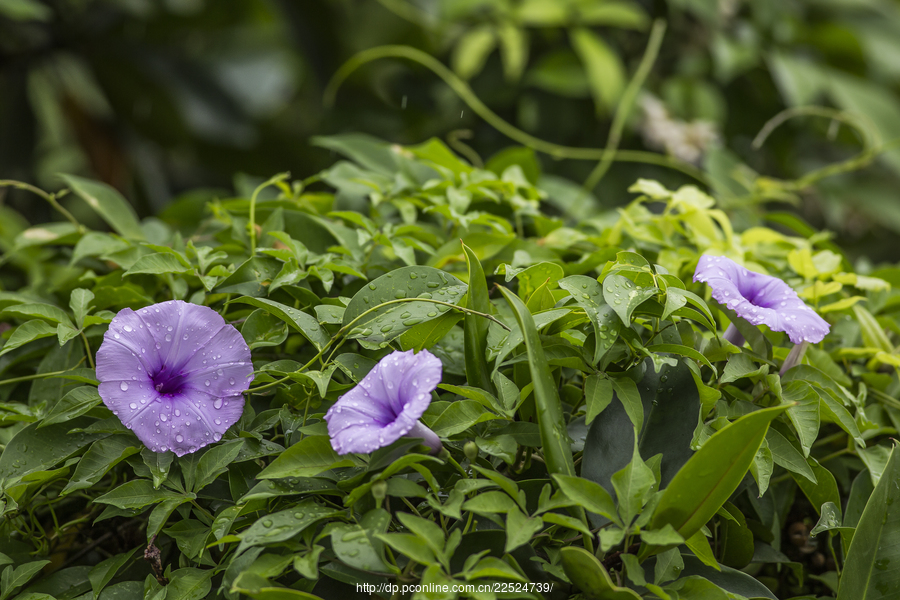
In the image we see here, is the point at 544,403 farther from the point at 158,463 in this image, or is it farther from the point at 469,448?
the point at 158,463

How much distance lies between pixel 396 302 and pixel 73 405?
248mm

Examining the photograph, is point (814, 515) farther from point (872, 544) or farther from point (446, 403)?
point (446, 403)

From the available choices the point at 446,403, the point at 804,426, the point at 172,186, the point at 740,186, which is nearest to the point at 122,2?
the point at 172,186

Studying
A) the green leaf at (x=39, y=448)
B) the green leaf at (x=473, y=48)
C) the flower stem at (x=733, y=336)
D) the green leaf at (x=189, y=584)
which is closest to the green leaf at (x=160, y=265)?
the green leaf at (x=39, y=448)

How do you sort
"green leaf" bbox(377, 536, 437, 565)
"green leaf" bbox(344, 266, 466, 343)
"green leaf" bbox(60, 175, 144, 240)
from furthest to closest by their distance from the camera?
1. "green leaf" bbox(60, 175, 144, 240)
2. "green leaf" bbox(344, 266, 466, 343)
3. "green leaf" bbox(377, 536, 437, 565)

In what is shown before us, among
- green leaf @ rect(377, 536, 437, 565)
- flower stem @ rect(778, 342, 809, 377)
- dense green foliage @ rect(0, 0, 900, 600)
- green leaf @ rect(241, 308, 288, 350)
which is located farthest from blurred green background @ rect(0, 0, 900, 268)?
green leaf @ rect(377, 536, 437, 565)

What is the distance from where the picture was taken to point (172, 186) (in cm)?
175

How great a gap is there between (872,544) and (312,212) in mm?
574

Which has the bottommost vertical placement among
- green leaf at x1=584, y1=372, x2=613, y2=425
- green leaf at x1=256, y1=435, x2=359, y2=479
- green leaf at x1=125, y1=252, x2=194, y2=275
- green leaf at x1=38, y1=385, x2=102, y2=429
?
green leaf at x1=38, y1=385, x2=102, y2=429

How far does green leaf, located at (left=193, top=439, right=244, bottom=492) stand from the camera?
1.35 feet

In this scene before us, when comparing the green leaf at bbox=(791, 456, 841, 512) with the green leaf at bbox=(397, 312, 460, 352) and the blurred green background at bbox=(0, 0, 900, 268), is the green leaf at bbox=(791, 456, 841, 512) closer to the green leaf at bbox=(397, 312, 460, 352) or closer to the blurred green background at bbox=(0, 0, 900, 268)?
the green leaf at bbox=(397, 312, 460, 352)

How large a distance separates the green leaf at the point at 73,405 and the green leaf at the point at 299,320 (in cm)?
13

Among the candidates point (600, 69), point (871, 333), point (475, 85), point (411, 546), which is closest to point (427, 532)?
point (411, 546)

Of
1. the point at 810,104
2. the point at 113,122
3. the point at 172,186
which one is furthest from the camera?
the point at 172,186
